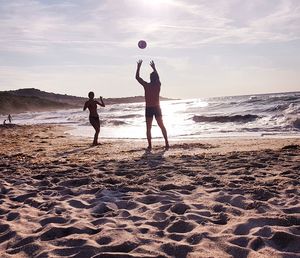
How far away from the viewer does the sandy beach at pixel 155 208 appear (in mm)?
3131

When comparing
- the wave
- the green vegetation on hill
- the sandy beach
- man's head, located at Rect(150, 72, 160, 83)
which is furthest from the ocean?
the green vegetation on hill

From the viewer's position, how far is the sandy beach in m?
3.13

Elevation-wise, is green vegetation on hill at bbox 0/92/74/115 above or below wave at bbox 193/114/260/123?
above

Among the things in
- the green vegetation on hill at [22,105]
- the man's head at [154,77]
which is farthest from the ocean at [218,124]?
the green vegetation on hill at [22,105]

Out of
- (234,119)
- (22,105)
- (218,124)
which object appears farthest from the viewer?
(22,105)

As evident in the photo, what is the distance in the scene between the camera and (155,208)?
4.12 m

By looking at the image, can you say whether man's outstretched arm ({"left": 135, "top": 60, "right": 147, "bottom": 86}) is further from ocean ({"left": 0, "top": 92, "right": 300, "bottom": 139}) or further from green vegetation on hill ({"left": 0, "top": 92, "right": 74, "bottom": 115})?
green vegetation on hill ({"left": 0, "top": 92, "right": 74, "bottom": 115})

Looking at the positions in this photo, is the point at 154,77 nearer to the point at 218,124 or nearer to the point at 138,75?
the point at 138,75

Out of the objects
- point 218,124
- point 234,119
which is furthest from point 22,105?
point 218,124

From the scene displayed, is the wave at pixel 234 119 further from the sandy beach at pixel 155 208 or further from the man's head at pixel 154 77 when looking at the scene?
the sandy beach at pixel 155 208

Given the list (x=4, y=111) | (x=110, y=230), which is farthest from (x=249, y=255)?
(x=4, y=111)

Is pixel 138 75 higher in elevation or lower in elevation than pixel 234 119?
higher

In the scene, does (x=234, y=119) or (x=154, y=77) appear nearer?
(x=154, y=77)

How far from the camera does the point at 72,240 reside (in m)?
3.33
